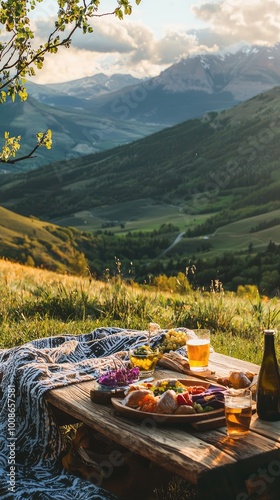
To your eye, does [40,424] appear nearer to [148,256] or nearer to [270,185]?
[148,256]

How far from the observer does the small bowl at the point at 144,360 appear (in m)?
3.99

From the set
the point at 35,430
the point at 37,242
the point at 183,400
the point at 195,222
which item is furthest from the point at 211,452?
the point at 195,222

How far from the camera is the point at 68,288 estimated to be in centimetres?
982

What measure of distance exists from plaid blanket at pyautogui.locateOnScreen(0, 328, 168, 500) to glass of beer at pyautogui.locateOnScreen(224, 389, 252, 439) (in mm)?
1073

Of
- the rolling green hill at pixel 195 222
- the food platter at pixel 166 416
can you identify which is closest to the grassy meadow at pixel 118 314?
the food platter at pixel 166 416

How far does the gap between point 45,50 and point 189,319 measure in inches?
158

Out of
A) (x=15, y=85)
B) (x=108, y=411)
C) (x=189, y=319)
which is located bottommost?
(x=189, y=319)

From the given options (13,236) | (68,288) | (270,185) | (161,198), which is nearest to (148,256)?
(13,236)

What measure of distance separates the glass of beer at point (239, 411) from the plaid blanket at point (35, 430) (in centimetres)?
107

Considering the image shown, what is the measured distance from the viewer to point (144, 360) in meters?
4.02

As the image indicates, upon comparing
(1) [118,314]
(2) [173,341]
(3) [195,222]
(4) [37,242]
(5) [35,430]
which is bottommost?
(4) [37,242]

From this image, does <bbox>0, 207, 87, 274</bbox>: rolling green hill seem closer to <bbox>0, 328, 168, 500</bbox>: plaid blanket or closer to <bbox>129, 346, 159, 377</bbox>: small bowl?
<bbox>0, 328, 168, 500</bbox>: plaid blanket

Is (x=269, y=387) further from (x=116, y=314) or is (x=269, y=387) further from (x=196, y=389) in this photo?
(x=116, y=314)

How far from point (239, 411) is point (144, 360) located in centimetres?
116
